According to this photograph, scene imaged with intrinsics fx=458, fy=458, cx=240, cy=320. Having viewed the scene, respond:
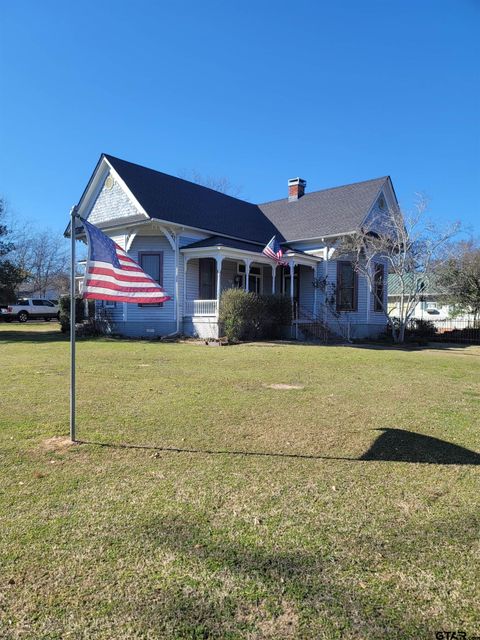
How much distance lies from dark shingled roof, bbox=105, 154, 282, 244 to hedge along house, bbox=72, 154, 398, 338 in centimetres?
7

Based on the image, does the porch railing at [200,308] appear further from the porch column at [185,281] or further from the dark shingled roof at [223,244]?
the dark shingled roof at [223,244]

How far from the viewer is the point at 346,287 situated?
21.4 metres

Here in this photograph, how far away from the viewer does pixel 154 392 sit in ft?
23.3

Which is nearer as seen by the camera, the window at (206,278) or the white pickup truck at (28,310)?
the window at (206,278)

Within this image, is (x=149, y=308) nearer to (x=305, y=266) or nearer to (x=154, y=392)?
(x=305, y=266)

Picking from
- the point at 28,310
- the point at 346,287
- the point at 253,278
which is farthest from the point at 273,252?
the point at 28,310

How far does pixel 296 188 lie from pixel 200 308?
10999 mm

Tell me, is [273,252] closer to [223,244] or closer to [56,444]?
[223,244]

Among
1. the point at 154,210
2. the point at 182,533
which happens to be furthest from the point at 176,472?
the point at 154,210

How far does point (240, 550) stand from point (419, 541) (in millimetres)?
1112

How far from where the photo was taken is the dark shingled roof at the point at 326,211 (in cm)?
2084

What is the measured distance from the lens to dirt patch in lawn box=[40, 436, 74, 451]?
4438 millimetres

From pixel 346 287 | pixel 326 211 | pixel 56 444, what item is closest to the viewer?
pixel 56 444

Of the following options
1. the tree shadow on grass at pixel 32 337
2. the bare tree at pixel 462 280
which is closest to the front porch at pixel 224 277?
the tree shadow on grass at pixel 32 337
